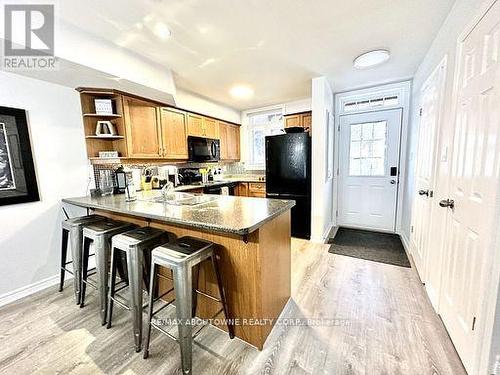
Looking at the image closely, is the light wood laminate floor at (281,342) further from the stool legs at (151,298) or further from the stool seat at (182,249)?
the stool seat at (182,249)

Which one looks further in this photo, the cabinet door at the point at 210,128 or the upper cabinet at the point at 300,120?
the cabinet door at the point at 210,128

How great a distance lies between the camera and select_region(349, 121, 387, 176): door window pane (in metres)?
3.60

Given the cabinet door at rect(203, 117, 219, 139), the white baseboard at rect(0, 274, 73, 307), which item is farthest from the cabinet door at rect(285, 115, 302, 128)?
the white baseboard at rect(0, 274, 73, 307)

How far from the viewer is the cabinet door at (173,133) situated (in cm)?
329

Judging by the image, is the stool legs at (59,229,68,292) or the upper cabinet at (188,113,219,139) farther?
the upper cabinet at (188,113,219,139)

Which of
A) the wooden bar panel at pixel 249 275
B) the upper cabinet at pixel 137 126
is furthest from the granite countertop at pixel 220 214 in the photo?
the upper cabinet at pixel 137 126

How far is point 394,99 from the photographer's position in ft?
11.2

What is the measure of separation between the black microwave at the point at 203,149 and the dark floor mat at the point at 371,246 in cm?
262

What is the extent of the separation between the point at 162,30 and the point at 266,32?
0.93 metres

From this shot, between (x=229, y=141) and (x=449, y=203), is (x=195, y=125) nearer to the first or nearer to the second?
(x=229, y=141)

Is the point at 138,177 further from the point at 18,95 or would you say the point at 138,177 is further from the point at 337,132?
the point at 337,132

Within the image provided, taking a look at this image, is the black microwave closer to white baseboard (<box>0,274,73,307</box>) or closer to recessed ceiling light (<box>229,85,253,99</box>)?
recessed ceiling light (<box>229,85,253,99</box>)

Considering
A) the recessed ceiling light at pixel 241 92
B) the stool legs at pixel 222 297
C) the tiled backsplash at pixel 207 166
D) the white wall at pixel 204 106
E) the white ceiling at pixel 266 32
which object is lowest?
the stool legs at pixel 222 297

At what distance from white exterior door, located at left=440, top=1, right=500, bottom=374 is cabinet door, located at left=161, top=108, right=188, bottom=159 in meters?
3.32
